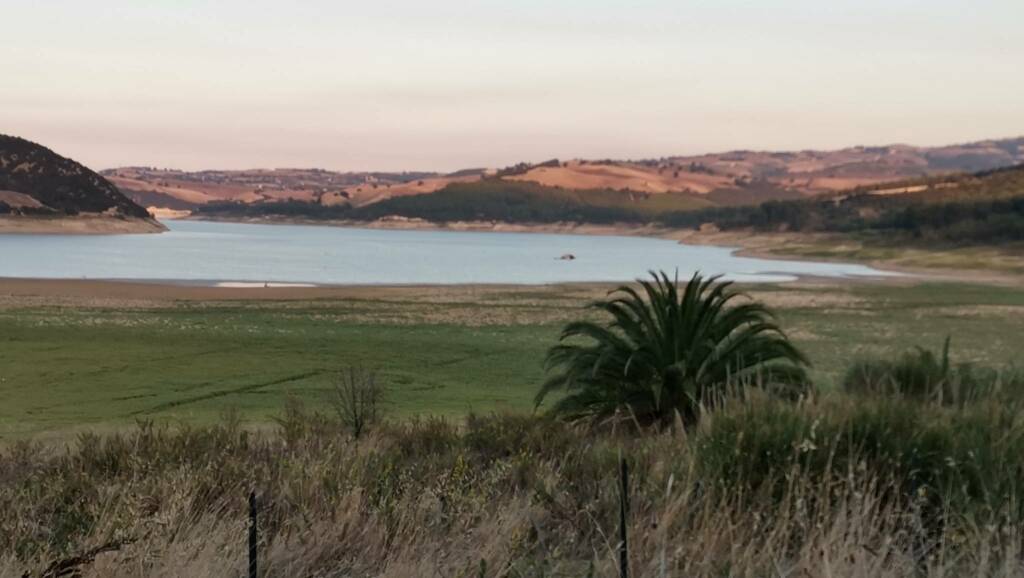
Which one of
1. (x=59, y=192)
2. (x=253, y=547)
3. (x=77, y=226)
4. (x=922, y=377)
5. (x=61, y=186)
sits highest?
(x=61, y=186)

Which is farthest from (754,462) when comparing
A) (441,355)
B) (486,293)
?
(486,293)

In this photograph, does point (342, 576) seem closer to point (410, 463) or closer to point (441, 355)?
point (410, 463)

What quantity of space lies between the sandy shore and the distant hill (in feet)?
1.24

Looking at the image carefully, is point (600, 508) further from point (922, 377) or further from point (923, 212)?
point (923, 212)

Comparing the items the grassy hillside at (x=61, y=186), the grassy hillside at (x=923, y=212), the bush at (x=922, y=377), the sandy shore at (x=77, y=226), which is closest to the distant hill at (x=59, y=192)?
the grassy hillside at (x=61, y=186)

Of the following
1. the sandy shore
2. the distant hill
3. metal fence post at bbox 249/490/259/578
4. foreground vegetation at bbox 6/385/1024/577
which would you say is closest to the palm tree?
foreground vegetation at bbox 6/385/1024/577

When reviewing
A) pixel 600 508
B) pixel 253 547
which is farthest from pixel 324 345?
pixel 253 547

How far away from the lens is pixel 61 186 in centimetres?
18650

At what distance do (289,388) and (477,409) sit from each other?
5.45 metres

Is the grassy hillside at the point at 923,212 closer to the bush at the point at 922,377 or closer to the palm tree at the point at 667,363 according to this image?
the bush at the point at 922,377

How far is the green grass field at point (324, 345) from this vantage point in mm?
19797

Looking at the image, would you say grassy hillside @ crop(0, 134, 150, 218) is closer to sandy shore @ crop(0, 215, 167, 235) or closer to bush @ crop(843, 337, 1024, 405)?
sandy shore @ crop(0, 215, 167, 235)

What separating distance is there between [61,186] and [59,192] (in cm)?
258

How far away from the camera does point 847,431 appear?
575 centimetres
